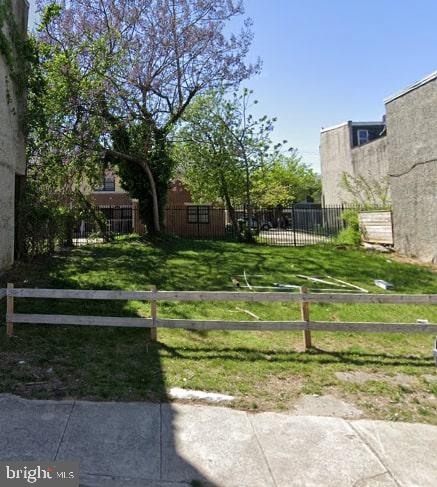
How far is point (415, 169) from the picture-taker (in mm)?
14289

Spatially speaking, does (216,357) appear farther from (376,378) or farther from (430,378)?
(430,378)

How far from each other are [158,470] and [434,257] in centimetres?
1304

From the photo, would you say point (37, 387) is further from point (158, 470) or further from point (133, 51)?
point (133, 51)

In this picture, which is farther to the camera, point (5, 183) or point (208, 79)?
point (208, 79)

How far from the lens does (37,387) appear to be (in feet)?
14.9

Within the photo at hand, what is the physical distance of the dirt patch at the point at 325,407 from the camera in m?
4.27

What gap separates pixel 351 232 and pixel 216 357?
48.6 ft

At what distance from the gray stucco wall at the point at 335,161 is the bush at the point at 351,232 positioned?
8581 millimetres

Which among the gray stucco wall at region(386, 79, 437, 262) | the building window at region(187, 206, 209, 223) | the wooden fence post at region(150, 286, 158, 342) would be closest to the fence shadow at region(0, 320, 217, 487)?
the wooden fence post at region(150, 286, 158, 342)

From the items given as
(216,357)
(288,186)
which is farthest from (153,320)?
(288,186)

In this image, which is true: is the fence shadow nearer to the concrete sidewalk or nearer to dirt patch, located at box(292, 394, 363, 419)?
the concrete sidewalk

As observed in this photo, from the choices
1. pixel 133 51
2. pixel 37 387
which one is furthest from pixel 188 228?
pixel 37 387

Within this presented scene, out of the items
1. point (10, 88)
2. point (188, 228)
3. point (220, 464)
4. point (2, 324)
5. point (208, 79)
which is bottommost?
point (220, 464)

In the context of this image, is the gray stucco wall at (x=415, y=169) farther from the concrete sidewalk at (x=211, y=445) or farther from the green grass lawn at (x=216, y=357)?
the concrete sidewalk at (x=211, y=445)
